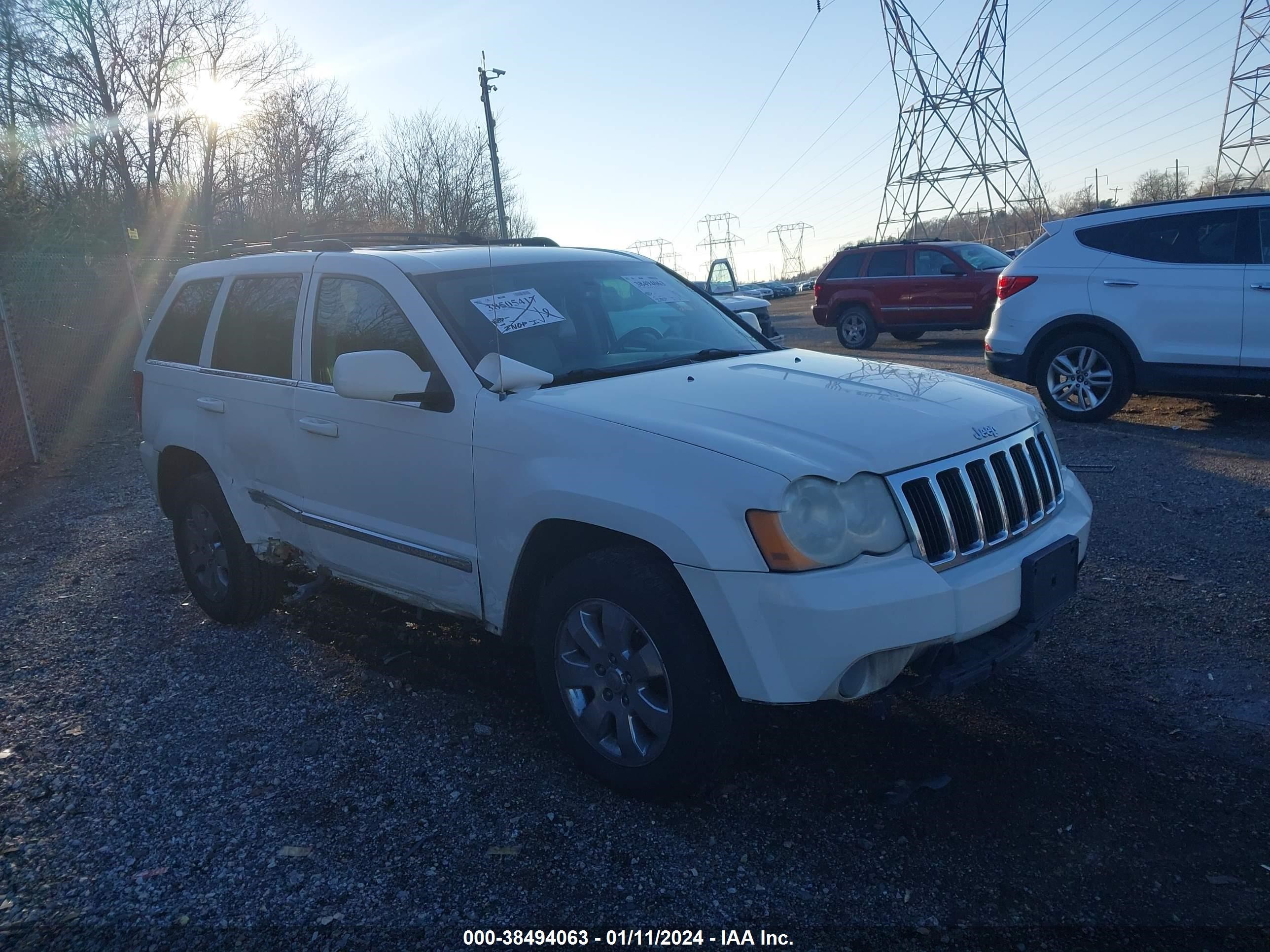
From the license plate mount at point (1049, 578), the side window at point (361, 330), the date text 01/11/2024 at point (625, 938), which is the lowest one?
the date text 01/11/2024 at point (625, 938)

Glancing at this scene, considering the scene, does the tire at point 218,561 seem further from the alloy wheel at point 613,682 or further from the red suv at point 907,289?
the red suv at point 907,289

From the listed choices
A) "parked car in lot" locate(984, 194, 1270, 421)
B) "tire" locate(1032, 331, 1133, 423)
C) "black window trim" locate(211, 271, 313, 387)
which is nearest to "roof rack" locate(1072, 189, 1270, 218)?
"parked car in lot" locate(984, 194, 1270, 421)

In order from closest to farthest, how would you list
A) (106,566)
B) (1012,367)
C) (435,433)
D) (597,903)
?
(597,903)
(435,433)
(106,566)
(1012,367)

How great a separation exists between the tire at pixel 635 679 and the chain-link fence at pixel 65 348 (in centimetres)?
943

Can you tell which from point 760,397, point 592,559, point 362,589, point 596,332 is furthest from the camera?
point 362,589

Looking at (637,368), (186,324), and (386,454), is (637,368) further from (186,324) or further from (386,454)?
(186,324)

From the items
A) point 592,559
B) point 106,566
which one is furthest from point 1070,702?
point 106,566

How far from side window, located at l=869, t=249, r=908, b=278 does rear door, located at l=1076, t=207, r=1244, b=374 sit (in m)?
8.68

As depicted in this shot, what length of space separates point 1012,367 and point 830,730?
645 centimetres

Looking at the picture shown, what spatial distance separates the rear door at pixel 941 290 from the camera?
1630cm

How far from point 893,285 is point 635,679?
1518 centimetres

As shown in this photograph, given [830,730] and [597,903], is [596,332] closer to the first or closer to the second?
[830,730]

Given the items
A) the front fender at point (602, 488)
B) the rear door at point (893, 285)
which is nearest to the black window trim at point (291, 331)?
the front fender at point (602, 488)

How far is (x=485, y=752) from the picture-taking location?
3.61m
